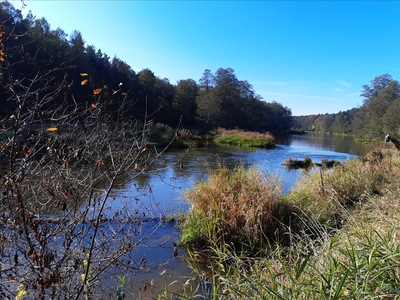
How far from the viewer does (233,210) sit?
5004 mm

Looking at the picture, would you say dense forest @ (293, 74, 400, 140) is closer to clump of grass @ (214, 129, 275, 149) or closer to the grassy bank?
clump of grass @ (214, 129, 275, 149)

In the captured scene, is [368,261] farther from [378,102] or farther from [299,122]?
[299,122]

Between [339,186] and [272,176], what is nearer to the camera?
[272,176]

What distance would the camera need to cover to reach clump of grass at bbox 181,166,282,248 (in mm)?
4801

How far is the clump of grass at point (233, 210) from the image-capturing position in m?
4.80

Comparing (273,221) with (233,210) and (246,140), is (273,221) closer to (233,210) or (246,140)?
(233,210)

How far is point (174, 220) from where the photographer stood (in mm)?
6188

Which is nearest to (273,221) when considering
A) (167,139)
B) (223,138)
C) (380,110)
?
(167,139)

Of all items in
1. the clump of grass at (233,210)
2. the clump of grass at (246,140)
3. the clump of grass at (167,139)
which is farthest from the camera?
the clump of grass at (246,140)

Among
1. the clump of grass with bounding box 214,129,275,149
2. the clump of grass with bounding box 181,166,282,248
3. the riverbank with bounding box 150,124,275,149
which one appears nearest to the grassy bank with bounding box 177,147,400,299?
the clump of grass with bounding box 181,166,282,248

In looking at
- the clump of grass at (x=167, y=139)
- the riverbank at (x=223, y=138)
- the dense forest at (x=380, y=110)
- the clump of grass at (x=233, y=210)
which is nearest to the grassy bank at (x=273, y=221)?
the clump of grass at (x=233, y=210)

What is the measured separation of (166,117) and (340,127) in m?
53.2

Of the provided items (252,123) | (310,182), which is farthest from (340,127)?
(310,182)

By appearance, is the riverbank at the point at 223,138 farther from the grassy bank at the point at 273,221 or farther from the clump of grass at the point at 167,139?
the grassy bank at the point at 273,221
